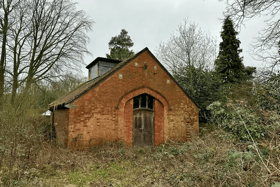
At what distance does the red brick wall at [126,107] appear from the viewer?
399 inches

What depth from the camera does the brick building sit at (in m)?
10.1

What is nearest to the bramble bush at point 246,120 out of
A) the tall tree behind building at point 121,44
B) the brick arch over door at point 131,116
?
the brick arch over door at point 131,116

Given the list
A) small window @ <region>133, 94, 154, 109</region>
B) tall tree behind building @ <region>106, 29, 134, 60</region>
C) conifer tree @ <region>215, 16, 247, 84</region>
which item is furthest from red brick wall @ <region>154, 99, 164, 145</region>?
tall tree behind building @ <region>106, 29, 134, 60</region>

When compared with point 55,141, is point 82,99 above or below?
above

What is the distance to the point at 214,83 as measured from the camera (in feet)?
59.5

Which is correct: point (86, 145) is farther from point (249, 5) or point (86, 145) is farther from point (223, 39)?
point (223, 39)

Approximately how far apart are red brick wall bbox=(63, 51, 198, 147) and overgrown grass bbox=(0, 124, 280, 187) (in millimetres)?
944

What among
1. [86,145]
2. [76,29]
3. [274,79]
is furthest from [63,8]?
[274,79]

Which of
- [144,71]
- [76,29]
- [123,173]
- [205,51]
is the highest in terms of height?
[76,29]

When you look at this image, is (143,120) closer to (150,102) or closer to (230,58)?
(150,102)

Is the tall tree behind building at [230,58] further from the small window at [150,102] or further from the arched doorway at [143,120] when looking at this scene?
the arched doorway at [143,120]

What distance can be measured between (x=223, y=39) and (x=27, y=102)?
2250cm

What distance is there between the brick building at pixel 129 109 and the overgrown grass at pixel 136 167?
99 centimetres

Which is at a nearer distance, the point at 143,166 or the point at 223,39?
the point at 143,166
